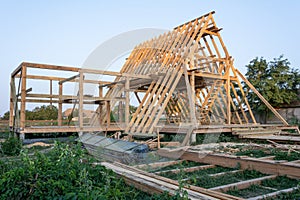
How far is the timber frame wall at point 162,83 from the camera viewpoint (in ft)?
27.1

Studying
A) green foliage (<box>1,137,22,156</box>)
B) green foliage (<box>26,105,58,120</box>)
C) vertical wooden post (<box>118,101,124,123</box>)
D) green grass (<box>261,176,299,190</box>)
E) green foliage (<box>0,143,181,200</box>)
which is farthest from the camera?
green foliage (<box>26,105,58,120</box>)

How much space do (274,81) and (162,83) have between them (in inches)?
355

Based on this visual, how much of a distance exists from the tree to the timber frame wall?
15.1 ft

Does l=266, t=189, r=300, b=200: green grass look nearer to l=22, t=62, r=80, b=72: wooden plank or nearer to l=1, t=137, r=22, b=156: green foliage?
l=1, t=137, r=22, b=156: green foliage

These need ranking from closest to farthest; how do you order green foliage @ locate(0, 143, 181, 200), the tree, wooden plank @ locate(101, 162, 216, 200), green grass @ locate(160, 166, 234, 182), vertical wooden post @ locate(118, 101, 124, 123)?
1. green foliage @ locate(0, 143, 181, 200)
2. wooden plank @ locate(101, 162, 216, 200)
3. green grass @ locate(160, 166, 234, 182)
4. vertical wooden post @ locate(118, 101, 124, 123)
5. the tree

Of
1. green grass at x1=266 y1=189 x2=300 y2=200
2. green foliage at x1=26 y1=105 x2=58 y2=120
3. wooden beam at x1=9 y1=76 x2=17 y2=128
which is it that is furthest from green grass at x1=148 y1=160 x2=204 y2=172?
green foliage at x1=26 y1=105 x2=58 y2=120

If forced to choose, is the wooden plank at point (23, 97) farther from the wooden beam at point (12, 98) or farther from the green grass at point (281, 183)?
the green grass at point (281, 183)

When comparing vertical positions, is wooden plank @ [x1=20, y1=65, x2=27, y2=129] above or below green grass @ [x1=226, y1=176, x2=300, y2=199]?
above

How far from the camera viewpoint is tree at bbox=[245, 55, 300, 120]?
14.7 meters

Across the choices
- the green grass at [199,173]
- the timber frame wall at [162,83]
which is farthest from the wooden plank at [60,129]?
the green grass at [199,173]

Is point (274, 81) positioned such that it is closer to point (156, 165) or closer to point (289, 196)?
point (156, 165)

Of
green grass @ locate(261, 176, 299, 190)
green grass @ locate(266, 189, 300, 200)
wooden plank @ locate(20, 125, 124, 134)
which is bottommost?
green grass @ locate(261, 176, 299, 190)

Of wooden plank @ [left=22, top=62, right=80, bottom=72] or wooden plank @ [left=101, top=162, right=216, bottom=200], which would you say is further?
wooden plank @ [left=22, top=62, right=80, bottom=72]

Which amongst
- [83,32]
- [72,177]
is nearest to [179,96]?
[83,32]
